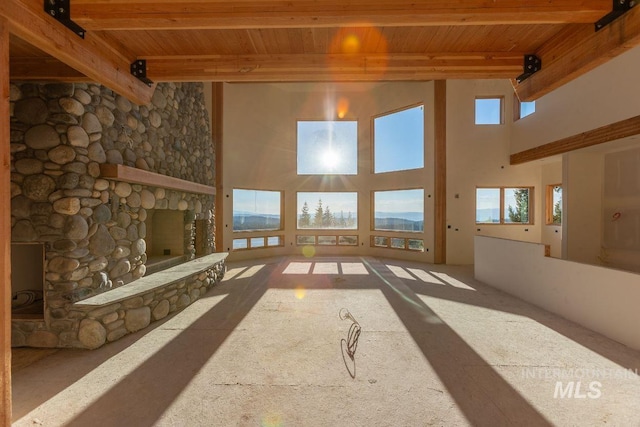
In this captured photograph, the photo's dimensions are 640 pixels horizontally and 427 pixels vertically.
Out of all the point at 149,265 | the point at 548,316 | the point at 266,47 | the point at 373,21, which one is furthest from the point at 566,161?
the point at 149,265

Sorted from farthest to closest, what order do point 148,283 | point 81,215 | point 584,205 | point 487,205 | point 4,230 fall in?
1. point 487,205
2. point 584,205
3. point 148,283
4. point 81,215
5. point 4,230

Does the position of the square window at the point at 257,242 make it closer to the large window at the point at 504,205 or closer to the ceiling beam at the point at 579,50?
the large window at the point at 504,205

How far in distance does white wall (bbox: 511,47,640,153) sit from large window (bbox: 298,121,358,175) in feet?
17.9

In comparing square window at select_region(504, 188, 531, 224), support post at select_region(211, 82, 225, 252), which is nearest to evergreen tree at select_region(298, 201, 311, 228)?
support post at select_region(211, 82, 225, 252)

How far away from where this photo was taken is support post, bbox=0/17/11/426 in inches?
65.3

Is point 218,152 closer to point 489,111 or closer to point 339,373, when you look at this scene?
point 339,373

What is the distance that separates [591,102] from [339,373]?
266 inches

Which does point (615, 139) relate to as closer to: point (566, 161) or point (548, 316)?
point (566, 161)

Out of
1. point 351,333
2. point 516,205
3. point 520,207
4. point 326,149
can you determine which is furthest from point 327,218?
point 351,333

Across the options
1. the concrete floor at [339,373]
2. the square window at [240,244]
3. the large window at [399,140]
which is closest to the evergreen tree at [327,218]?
the large window at [399,140]

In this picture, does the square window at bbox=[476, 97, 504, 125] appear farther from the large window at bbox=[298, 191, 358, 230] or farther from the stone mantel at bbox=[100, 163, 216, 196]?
the stone mantel at bbox=[100, 163, 216, 196]

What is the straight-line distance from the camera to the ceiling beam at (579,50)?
1.86 metres

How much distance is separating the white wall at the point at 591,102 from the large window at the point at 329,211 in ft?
18.7

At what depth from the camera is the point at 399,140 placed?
9211 millimetres
